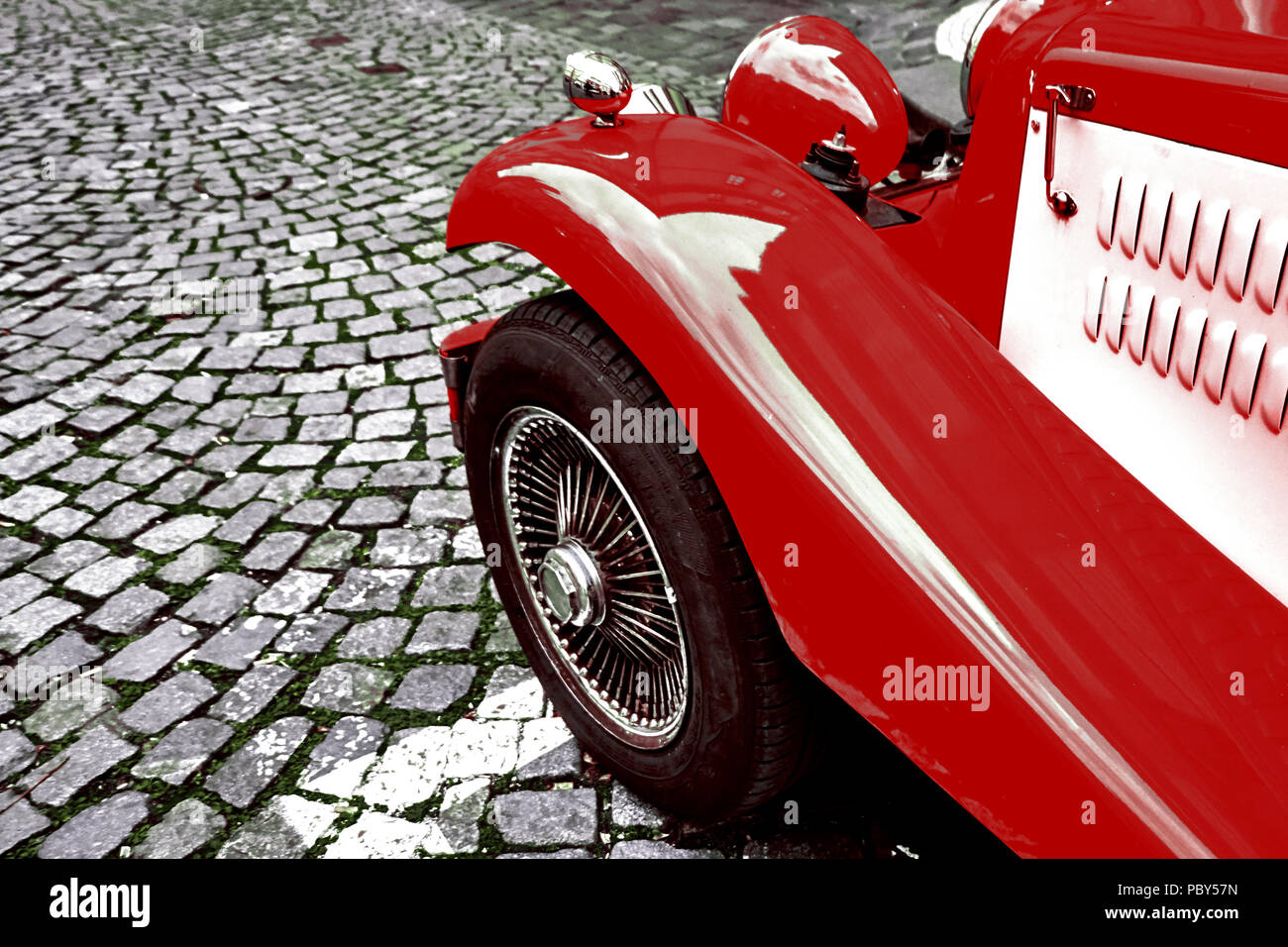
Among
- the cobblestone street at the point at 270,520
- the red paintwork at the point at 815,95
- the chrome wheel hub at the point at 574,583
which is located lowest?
the cobblestone street at the point at 270,520

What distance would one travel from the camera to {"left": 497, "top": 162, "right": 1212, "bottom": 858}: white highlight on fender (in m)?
1.17

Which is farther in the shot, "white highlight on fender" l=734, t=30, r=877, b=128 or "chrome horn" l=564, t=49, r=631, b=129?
"white highlight on fender" l=734, t=30, r=877, b=128

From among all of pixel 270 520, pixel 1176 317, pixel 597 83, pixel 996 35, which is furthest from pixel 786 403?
pixel 270 520

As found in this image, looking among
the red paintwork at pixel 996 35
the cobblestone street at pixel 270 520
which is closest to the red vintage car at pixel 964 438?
the cobblestone street at pixel 270 520

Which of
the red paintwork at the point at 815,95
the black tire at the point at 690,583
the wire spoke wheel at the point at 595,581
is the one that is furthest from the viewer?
the red paintwork at the point at 815,95

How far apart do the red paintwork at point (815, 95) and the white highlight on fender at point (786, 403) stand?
2.93 feet

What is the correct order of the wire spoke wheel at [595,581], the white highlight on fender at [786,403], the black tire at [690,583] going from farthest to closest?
the wire spoke wheel at [595,581] < the black tire at [690,583] < the white highlight on fender at [786,403]

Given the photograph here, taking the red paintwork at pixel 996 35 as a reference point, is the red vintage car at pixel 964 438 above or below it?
below

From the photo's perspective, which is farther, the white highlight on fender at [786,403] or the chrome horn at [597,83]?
the chrome horn at [597,83]

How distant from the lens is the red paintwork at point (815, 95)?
94.7 inches

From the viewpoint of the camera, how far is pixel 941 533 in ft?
4.32

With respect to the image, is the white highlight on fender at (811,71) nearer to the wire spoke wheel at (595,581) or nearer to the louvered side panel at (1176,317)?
the louvered side panel at (1176,317)

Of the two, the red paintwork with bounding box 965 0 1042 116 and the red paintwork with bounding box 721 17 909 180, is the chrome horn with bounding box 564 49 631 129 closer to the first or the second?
the red paintwork with bounding box 721 17 909 180

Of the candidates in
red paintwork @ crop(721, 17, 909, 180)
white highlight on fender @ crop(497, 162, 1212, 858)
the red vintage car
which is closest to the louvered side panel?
the red vintage car
